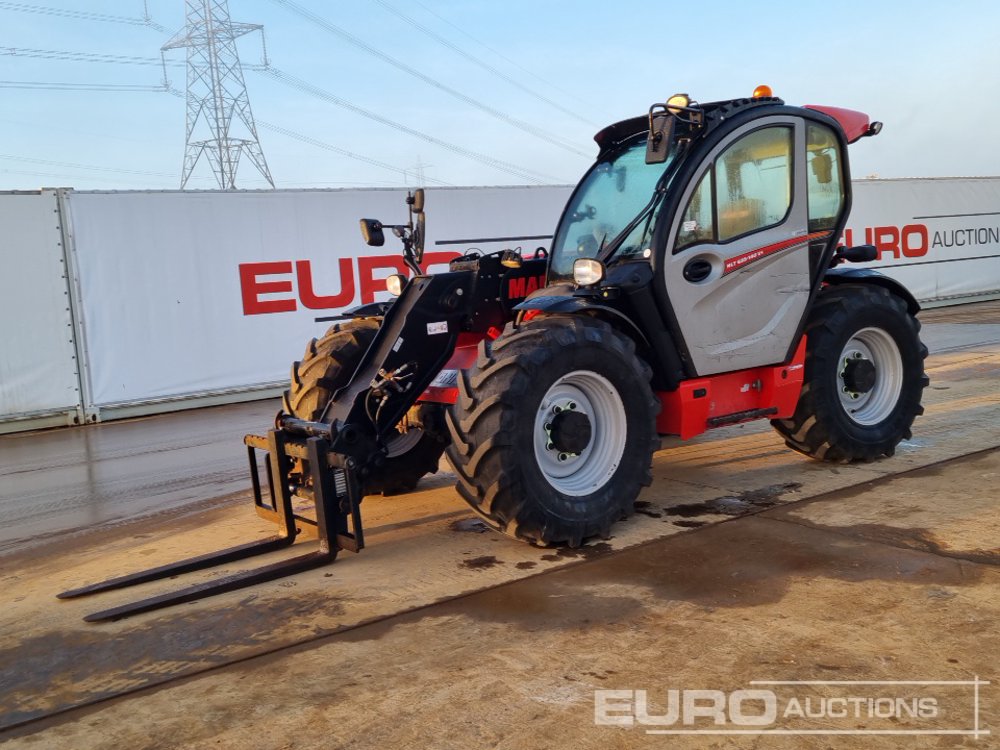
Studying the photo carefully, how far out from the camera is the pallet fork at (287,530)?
→ 180 inches

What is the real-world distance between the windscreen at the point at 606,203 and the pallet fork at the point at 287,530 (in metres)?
2.13

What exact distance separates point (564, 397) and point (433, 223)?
9082 millimetres

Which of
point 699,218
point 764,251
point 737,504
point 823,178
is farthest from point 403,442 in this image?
point 823,178

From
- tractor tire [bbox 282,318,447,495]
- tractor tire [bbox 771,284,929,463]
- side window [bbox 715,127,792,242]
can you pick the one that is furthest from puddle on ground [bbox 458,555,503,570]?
tractor tire [bbox 771,284,929,463]

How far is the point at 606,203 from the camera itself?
19.8ft

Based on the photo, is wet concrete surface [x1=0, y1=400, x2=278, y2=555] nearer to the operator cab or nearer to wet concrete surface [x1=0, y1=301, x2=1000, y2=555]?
wet concrete surface [x1=0, y1=301, x2=1000, y2=555]

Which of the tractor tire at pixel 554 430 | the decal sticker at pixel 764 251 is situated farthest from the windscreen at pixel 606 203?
the tractor tire at pixel 554 430

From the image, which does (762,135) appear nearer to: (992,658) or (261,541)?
(992,658)

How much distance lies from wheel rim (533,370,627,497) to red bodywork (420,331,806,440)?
0.55m

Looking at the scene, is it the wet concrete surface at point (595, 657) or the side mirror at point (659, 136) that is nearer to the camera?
the wet concrete surface at point (595, 657)

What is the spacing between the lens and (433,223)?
544 inches

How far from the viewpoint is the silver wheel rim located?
630cm

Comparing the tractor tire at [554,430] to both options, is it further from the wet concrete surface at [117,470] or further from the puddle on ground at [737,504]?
the wet concrete surface at [117,470]

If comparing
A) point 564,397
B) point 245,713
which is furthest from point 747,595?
point 245,713
